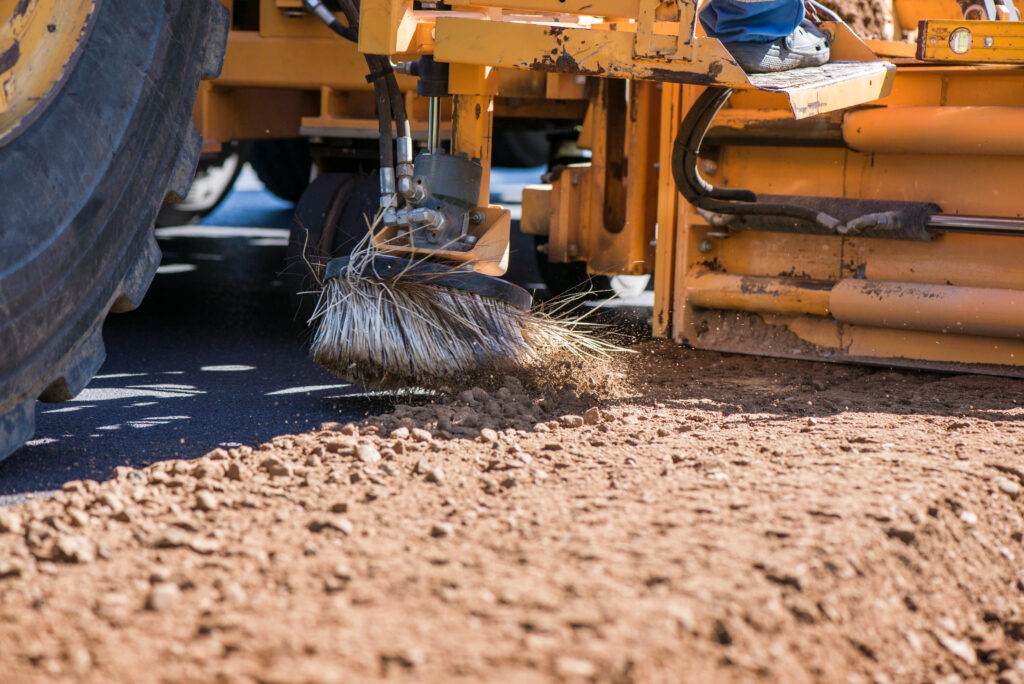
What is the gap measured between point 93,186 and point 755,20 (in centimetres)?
153

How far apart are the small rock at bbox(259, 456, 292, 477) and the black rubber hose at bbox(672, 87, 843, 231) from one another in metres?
1.54

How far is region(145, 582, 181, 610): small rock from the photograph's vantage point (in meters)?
1.50

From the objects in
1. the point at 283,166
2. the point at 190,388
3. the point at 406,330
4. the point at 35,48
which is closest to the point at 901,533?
the point at 406,330

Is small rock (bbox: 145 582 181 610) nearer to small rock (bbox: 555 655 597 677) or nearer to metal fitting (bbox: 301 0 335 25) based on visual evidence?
small rock (bbox: 555 655 597 677)

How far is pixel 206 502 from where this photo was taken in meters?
1.88

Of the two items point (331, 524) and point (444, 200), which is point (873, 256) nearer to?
point (444, 200)

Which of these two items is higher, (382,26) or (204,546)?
(382,26)

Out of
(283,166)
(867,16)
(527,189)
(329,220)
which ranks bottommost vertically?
(329,220)

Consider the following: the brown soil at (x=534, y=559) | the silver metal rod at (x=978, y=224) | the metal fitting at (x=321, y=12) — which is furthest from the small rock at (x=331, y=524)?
the silver metal rod at (x=978, y=224)

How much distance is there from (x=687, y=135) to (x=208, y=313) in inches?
79.8

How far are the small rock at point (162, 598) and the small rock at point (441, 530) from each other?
0.40 meters

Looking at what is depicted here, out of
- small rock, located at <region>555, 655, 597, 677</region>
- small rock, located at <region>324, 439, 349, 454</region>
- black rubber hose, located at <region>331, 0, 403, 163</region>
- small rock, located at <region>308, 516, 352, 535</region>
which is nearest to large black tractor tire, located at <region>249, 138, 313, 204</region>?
black rubber hose, located at <region>331, 0, 403, 163</region>

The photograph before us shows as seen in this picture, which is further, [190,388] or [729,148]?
[729,148]

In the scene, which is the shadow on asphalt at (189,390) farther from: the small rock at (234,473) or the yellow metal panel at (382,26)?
the yellow metal panel at (382,26)
